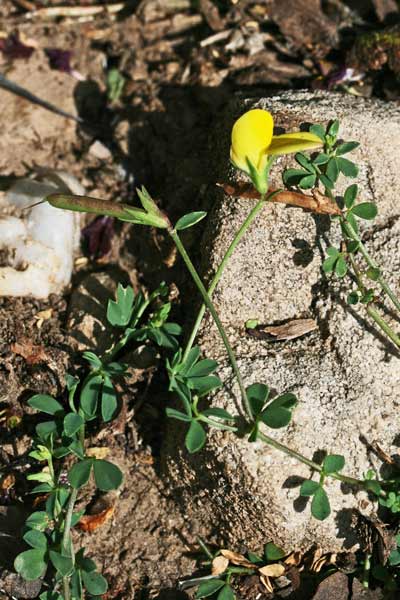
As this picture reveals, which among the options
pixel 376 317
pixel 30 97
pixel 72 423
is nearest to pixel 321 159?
pixel 376 317

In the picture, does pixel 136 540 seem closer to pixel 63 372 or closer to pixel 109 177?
pixel 63 372

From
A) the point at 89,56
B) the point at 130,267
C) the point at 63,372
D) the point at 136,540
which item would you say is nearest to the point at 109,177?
the point at 130,267

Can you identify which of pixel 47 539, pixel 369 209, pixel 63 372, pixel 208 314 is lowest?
pixel 47 539

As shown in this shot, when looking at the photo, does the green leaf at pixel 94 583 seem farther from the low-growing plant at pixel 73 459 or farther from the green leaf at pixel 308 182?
the green leaf at pixel 308 182

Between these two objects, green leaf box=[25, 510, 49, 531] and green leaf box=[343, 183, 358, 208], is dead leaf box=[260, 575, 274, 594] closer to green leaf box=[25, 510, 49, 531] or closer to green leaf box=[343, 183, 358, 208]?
green leaf box=[25, 510, 49, 531]

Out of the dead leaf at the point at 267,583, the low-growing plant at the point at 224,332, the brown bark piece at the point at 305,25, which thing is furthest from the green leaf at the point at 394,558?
the brown bark piece at the point at 305,25

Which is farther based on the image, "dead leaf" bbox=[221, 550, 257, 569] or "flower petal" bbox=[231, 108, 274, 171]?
"dead leaf" bbox=[221, 550, 257, 569]

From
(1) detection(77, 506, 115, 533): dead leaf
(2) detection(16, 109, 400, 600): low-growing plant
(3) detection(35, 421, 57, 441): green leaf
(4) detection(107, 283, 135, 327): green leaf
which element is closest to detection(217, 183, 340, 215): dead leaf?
(2) detection(16, 109, 400, 600): low-growing plant
